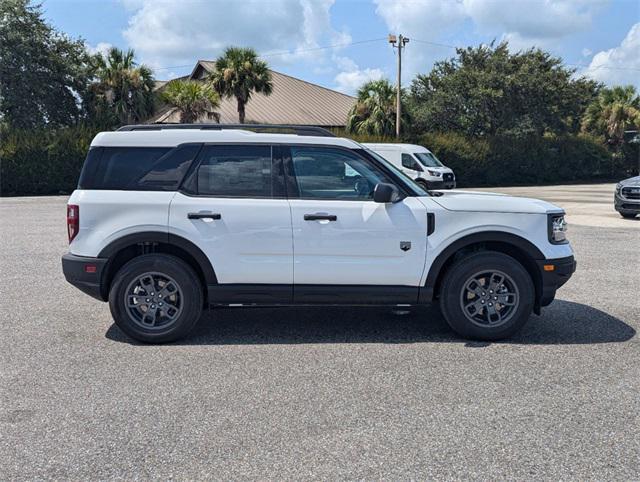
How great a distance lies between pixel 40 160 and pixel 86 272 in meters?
23.8

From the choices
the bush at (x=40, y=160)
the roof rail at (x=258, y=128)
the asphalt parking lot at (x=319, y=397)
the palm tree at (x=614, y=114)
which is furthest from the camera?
the palm tree at (x=614, y=114)

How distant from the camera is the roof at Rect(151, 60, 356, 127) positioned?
132 feet

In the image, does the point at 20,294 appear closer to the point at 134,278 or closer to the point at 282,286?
the point at 134,278

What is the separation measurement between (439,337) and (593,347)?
4.28ft

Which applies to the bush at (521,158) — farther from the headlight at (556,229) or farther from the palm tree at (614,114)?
the headlight at (556,229)

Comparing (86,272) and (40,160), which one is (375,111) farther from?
(86,272)

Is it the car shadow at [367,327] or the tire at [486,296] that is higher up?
the tire at [486,296]

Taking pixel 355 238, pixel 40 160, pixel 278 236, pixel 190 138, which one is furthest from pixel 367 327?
pixel 40 160

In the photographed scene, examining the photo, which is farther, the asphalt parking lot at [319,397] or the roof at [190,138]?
the roof at [190,138]

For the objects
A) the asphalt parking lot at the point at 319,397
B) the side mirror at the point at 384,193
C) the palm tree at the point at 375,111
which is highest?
the palm tree at the point at 375,111

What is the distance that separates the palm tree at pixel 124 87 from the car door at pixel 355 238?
28.2 meters

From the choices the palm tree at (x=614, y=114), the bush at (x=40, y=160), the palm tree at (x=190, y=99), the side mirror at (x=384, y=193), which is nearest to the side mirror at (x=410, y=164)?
the palm tree at (x=190, y=99)

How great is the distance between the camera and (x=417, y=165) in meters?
24.5

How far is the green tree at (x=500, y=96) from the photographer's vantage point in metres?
37.3
